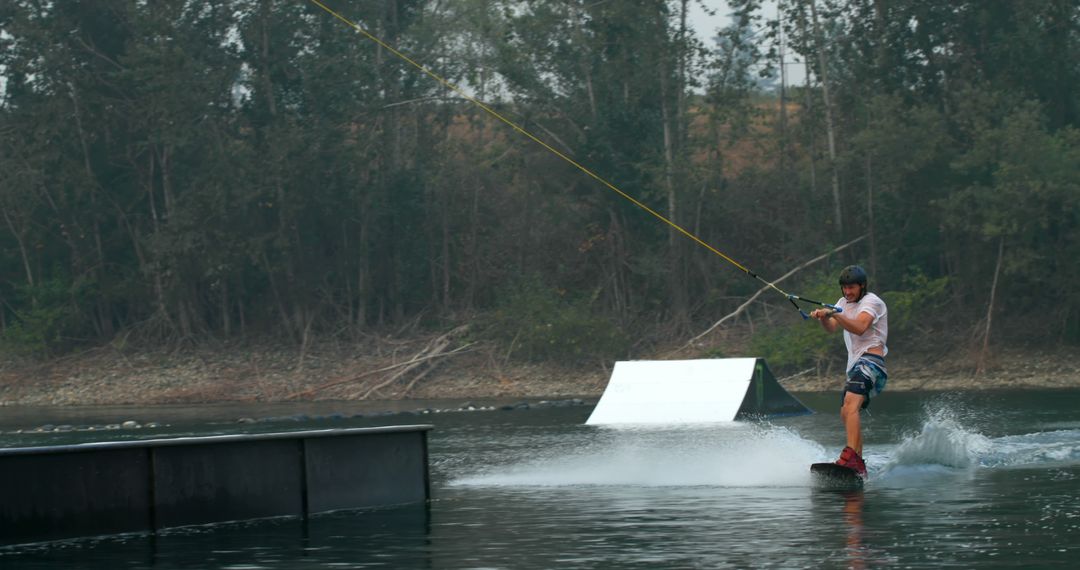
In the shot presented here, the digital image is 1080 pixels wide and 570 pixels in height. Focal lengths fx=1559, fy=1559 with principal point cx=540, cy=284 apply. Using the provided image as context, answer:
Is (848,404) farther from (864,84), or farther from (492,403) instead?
(864,84)

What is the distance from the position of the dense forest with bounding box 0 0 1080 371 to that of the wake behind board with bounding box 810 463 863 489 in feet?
92.0

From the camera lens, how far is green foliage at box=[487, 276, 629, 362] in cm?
4259

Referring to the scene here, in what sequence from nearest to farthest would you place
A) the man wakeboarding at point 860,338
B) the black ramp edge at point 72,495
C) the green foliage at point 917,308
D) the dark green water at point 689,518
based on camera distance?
the dark green water at point 689,518, the black ramp edge at point 72,495, the man wakeboarding at point 860,338, the green foliage at point 917,308

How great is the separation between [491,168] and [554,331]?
9.23 meters

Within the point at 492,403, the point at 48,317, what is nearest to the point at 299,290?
the point at 48,317

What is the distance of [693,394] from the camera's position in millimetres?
25344

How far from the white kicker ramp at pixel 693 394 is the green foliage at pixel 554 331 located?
16271mm

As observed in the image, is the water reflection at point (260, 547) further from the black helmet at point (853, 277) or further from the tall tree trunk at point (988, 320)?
the tall tree trunk at point (988, 320)

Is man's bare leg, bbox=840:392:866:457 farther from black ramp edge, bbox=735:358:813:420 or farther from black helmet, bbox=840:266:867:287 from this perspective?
black ramp edge, bbox=735:358:813:420

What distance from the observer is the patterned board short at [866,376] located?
42.5ft

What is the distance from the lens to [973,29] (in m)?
43.0

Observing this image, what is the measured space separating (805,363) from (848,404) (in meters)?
27.2

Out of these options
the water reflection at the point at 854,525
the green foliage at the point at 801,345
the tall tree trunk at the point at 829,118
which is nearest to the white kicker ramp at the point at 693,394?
the water reflection at the point at 854,525

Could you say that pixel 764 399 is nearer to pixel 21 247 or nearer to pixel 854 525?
pixel 854 525
